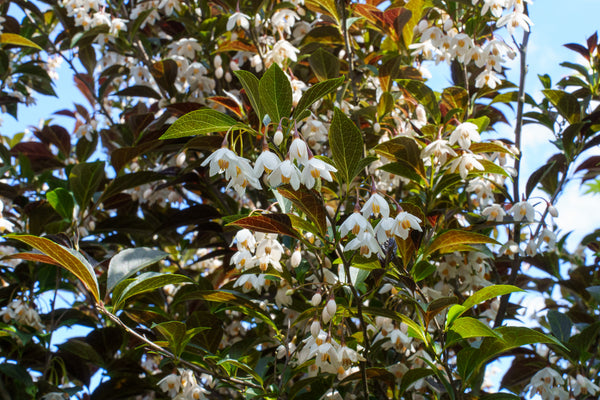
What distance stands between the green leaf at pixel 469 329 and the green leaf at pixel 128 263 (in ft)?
3.05

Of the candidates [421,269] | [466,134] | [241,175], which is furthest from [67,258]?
[466,134]

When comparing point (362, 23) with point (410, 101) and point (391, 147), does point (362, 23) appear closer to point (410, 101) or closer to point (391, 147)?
point (410, 101)

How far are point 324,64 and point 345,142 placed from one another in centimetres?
104

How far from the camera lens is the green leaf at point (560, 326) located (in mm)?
2338

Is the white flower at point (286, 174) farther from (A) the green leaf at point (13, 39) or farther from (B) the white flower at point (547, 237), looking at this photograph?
(A) the green leaf at point (13, 39)

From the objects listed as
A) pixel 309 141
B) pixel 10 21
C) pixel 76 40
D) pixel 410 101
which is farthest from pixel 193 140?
pixel 10 21

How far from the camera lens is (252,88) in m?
1.71

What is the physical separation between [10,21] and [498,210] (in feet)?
10.5

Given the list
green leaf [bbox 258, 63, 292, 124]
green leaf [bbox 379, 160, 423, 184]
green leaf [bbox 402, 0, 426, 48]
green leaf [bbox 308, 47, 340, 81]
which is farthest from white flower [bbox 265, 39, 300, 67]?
green leaf [bbox 258, 63, 292, 124]

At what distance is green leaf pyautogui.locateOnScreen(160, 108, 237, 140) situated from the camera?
159 centimetres

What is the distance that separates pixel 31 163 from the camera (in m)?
3.42

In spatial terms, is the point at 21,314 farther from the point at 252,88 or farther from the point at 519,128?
the point at 519,128

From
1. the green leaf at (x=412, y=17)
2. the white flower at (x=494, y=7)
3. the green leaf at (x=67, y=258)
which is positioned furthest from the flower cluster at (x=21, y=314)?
the white flower at (x=494, y=7)

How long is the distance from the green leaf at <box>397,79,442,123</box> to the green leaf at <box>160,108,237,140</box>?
3.39ft
